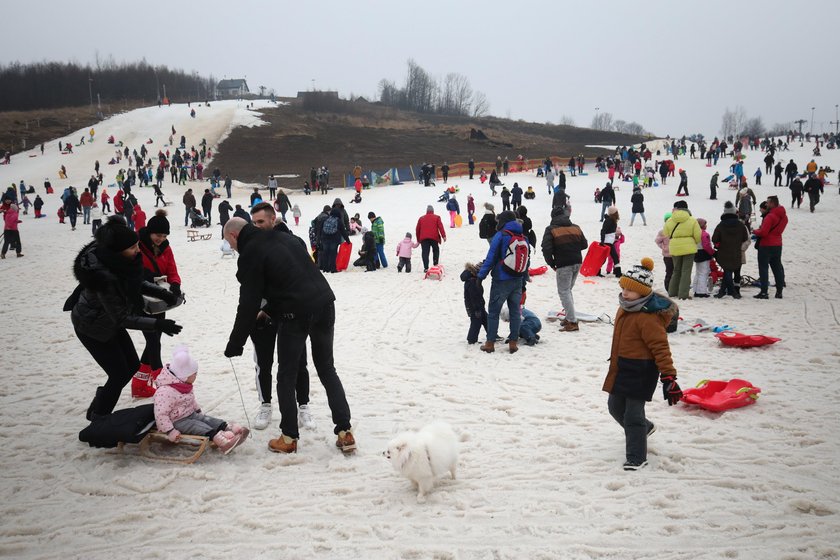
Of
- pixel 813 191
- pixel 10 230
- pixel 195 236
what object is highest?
pixel 813 191

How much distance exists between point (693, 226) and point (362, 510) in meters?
9.20

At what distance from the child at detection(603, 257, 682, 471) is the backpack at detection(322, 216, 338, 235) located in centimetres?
1148

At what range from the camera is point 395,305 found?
461 inches

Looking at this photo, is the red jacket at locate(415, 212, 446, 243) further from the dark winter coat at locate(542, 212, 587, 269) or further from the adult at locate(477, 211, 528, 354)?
the adult at locate(477, 211, 528, 354)

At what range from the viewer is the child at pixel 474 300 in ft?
27.6

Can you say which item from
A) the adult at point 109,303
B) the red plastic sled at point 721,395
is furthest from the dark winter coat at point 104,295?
the red plastic sled at point 721,395

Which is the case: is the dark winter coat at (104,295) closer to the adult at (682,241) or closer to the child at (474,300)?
the child at (474,300)

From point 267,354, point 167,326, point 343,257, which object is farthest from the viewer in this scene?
point 343,257

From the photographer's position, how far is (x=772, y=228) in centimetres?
1077

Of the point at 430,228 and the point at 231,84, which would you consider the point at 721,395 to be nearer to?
the point at 430,228

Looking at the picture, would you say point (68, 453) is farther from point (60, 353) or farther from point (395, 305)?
point (395, 305)

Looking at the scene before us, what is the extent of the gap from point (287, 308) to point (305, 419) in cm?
140

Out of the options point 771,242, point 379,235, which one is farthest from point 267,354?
point 379,235

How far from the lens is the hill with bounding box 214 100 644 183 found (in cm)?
5134
